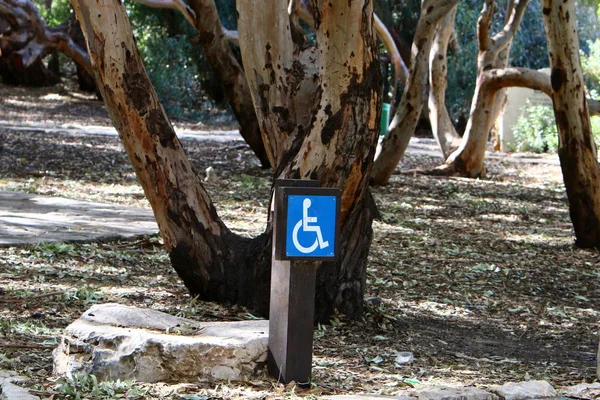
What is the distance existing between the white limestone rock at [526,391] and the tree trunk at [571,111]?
518cm

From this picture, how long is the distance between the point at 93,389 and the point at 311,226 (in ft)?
3.76

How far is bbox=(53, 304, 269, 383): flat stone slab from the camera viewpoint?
4.15 meters

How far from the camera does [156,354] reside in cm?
416

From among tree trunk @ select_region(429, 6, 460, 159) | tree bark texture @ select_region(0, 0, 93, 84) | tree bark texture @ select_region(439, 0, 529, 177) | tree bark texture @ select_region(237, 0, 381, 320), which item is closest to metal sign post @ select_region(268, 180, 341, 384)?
tree bark texture @ select_region(237, 0, 381, 320)

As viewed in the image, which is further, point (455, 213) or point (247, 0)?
point (455, 213)

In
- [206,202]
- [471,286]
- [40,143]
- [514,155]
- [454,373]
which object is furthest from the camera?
[514,155]

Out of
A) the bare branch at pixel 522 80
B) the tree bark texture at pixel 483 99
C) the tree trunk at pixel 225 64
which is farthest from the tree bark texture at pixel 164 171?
the tree bark texture at pixel 483 99

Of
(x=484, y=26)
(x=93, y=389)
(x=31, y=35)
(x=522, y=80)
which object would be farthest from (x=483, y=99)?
(x=93, y=389)

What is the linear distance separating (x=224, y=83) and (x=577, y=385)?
29.4 feet

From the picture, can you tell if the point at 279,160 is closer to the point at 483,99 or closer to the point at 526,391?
the point at 526,391

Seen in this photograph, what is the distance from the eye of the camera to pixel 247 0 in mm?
6645

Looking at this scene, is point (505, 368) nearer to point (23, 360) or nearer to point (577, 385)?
point (577, 385)

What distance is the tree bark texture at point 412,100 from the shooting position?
1255cm

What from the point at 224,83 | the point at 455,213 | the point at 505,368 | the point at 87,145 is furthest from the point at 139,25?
the point at 505,368
